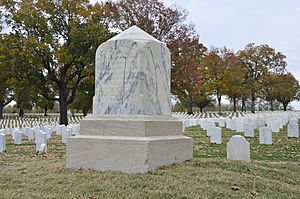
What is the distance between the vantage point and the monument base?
19.2 feet

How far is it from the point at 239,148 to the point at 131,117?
2522 mm

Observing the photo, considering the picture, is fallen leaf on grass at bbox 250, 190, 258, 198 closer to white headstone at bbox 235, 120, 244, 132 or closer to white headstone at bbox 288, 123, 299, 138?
white headstone at bbox 288, 123, 299, 138

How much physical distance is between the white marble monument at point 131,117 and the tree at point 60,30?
64.0 feet

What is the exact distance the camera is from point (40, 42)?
2611 centimetres

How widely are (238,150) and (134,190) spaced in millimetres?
3526

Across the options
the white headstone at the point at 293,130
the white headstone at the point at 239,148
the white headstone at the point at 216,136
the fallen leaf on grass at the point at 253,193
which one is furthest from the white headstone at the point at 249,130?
the fallen leaf on grass at the point at 253,193

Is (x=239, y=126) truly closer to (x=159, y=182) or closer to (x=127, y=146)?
(x=127, y=146)

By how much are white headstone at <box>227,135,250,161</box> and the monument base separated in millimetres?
1228

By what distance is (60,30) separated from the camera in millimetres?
27438

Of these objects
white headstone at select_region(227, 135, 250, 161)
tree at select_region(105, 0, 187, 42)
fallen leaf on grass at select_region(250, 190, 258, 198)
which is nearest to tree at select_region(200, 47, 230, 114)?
tree at select_region(105, 0, 187, 42)

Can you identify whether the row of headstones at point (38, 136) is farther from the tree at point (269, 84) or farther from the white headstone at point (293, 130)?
the tree at point (269, 84)

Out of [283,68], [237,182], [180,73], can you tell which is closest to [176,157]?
[237,182]

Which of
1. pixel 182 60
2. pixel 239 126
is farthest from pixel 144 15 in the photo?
pixel 239 126

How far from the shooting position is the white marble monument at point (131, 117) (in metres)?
5.97
